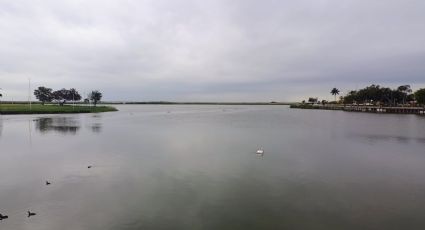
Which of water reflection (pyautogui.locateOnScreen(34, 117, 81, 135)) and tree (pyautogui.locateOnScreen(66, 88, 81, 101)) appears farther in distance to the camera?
tree (pyautogui.locateOnScreen(66, 88, 81, 101))

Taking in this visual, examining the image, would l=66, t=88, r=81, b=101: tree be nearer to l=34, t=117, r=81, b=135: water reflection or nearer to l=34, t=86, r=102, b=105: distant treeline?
l=34, t=86, r=102, b=105: distant treeline

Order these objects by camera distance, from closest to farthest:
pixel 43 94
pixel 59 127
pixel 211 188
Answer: pixel 211 188, pixel 59 127, pixel 43 94

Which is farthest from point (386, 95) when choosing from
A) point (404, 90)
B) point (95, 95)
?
point (95, 95)

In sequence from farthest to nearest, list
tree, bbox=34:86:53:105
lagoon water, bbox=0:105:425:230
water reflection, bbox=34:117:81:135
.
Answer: tree, bbox=34:86:53:105, water reflection, bbox=34:117:81:135, lagoon water, bbox=0:105:425:230

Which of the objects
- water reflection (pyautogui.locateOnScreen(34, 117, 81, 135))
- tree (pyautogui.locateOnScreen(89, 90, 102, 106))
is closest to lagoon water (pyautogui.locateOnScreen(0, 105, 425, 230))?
water reflection (pyautogui.locateOnScreen(34, 117, 81, 135))

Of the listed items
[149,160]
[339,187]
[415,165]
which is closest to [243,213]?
[339,187]

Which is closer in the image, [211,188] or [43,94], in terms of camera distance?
[211,188]

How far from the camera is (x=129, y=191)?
1739cm

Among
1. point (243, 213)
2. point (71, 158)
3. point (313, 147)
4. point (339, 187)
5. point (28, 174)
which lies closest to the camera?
point (243, 213)

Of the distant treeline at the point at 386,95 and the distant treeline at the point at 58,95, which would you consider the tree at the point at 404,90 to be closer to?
the distant treeline at the point at 386,95

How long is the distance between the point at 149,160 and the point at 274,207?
520 inches

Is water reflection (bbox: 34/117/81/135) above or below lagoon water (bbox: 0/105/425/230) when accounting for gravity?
above

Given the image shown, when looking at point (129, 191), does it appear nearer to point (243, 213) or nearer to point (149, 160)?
point (243, 213)

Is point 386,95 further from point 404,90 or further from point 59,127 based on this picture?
point 59,127
